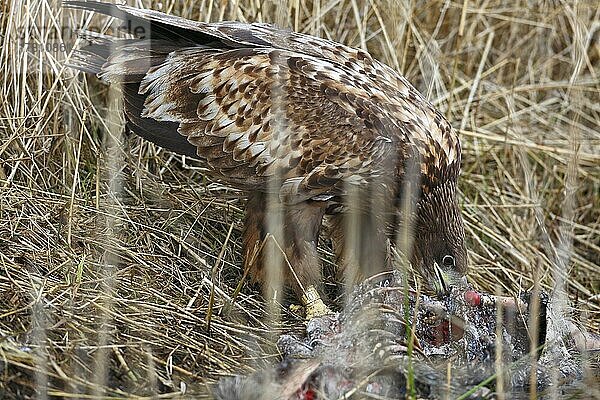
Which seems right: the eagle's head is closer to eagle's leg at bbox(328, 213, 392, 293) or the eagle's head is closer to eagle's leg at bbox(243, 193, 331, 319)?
eagle's leg at bbox(328, 213, 392, 293)

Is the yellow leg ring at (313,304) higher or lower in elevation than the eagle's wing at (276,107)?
lower

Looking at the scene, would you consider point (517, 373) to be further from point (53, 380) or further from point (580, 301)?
point (53, 380)

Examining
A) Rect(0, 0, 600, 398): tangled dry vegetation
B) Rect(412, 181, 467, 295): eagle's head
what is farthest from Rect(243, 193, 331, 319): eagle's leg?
Rect(412, 181, 467, 295): eagle's head

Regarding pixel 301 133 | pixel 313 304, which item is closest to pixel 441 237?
pixel 313 304

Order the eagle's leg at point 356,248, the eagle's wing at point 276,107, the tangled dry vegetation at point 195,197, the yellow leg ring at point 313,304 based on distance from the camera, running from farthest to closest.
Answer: the eagle's leg at point 356,248 < the yellow leg ring at point 313,304 < the eagle's wing at point 276,107 < the tangled dry vegetation at point 195,197

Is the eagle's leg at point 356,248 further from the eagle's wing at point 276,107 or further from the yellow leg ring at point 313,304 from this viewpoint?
the eagle's wing at point 276,107

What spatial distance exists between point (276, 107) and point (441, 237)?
33.6 inches

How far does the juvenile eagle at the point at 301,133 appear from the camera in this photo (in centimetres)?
357

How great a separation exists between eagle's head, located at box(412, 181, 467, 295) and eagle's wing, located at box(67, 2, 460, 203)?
9cm

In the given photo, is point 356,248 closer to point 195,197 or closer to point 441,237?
point 441,237

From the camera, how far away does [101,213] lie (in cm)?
403

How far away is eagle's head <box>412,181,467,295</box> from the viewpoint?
366 centimetres

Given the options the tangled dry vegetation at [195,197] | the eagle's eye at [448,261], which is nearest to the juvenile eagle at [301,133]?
the eagle's eye at [448,261]

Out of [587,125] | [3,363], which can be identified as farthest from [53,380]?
[587,125]
